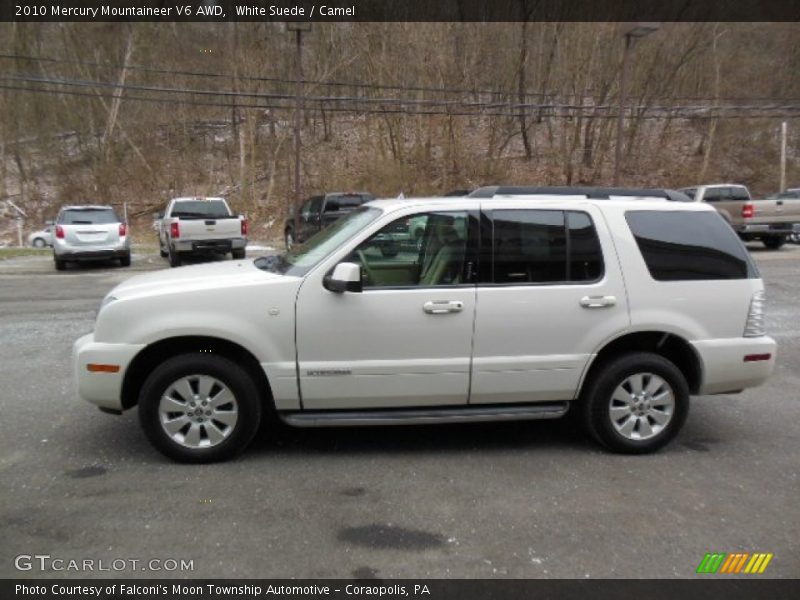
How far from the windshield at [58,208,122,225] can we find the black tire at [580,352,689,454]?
14.4 meters

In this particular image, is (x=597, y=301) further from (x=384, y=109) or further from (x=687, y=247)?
(x=384, y=109)

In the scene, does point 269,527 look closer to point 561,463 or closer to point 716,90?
point 561,463

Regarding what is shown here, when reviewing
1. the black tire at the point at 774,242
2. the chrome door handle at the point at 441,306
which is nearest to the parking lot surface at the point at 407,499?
the chrome door handle at the point at 441,306

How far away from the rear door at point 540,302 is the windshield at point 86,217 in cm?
1393

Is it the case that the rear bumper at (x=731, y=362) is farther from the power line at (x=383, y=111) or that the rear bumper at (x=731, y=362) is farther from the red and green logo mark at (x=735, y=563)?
the power line at (x=383, y=111)

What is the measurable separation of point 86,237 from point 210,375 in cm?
1312

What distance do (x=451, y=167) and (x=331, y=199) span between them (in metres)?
15.1

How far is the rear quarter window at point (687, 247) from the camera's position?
4.24m

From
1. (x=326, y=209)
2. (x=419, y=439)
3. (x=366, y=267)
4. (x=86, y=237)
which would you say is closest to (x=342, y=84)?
(x=326, y=209)

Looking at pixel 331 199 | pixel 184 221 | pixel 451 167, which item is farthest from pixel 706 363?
pixel 451 167

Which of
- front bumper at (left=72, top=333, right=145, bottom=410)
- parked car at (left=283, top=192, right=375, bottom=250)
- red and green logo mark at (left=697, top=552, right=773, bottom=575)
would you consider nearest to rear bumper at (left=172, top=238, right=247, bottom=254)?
parked car at (left=283, top=192, right=375, bottom=250)

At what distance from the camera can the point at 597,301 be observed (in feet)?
13.5

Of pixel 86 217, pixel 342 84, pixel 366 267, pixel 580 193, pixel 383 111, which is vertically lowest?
pixel 86 217

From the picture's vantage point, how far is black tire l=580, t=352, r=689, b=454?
4.18 meters
